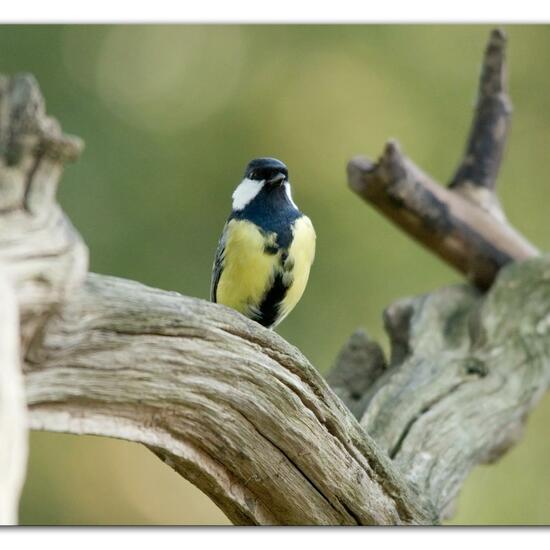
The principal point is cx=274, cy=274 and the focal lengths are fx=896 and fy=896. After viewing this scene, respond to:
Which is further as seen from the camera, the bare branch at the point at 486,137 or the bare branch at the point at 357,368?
the bare branch at the point at 486,137

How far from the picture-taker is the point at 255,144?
2.83m

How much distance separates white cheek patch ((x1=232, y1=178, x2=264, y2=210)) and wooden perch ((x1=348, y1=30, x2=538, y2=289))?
1.64ft

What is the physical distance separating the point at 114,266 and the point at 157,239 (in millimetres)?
198

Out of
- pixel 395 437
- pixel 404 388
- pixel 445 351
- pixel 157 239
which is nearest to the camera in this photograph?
pixel 395 437

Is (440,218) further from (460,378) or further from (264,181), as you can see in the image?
(264,181)

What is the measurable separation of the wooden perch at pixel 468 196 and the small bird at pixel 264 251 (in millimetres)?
502

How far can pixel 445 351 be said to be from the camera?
250 cm

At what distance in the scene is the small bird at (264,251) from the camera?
206cm

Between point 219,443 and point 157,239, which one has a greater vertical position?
point 157,239

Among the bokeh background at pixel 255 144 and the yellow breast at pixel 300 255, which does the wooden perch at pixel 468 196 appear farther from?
the yellow breast at pixel 300 255
